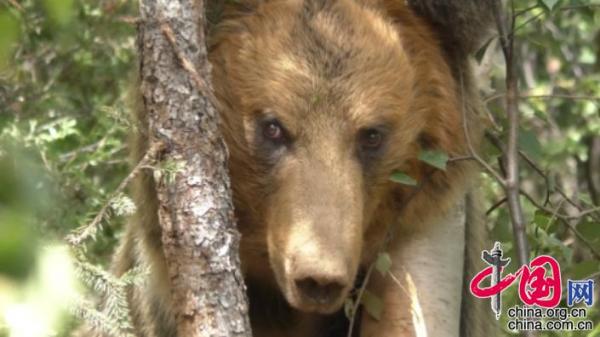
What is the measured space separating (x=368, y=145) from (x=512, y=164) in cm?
58

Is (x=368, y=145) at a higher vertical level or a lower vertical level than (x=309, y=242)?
higher

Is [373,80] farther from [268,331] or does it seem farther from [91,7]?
[91,7]

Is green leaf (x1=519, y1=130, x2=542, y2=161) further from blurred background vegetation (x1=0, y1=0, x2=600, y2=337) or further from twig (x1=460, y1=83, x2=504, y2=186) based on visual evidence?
twig (x1=460, y1=83, x2=504, y2=186)

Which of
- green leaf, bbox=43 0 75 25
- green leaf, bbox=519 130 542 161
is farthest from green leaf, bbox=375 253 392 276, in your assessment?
green leaf, bbox=43 0 75 25

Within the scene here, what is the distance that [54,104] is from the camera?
15.7 feet

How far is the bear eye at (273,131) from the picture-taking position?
11.0ft

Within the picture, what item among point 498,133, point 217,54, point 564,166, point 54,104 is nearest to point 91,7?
point 54,104

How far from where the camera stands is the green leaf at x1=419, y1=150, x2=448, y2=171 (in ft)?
11.2

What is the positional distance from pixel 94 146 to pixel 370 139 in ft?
5.91

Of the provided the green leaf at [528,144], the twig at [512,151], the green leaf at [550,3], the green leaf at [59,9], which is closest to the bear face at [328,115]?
the twig at [512,151]

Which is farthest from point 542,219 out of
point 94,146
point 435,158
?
point 94,146

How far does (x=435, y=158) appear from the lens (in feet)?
11.4

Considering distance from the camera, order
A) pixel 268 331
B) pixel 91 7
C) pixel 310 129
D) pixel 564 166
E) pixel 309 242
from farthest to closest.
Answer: pixel 564 166 < pixel 91 7 < pixel 268 331 < pixel 310 129 < pixel 309 242

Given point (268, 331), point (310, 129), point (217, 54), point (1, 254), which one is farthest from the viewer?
point (268, 331)
